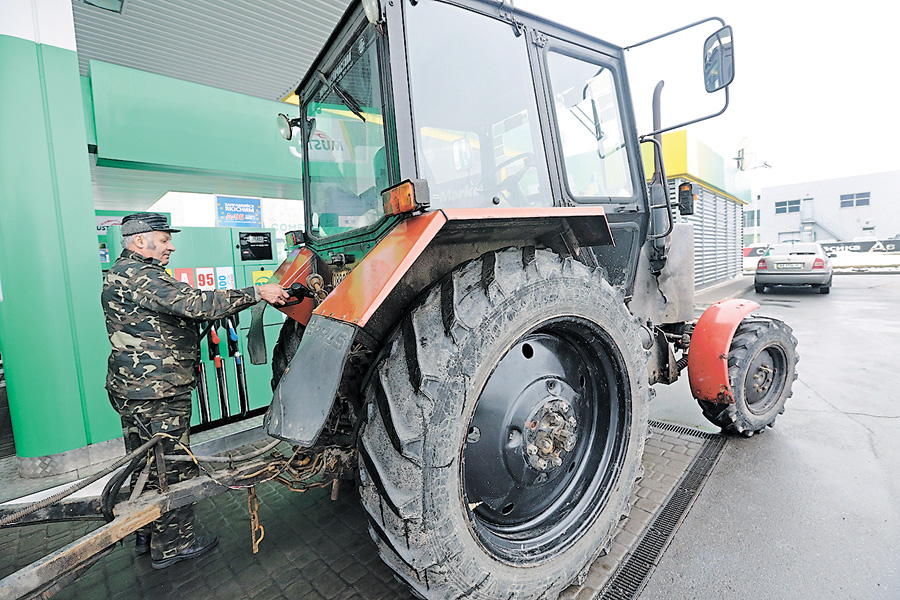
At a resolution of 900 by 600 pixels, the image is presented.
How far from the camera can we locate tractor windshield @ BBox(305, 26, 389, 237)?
1897mm

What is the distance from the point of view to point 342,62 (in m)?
2.15

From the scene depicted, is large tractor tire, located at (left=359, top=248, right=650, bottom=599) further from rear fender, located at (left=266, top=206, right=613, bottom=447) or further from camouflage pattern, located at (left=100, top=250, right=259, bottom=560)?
camouflage pattern, located at (left=100, top=250, right=259, bottom=560)

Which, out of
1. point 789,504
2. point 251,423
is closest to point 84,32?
point 251,423

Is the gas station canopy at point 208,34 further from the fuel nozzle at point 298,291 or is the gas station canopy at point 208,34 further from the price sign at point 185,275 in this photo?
the fuel nozzle at point 298,291

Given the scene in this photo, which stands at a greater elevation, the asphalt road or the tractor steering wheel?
the tractor steering wheel

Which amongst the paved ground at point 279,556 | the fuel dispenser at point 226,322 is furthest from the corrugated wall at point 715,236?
the paved ground at point 279,556

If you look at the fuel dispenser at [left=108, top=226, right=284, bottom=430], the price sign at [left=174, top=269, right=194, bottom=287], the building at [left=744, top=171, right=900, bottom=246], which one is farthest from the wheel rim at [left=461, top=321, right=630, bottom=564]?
the building at [left=744, top=171, right=900, bottom=246]

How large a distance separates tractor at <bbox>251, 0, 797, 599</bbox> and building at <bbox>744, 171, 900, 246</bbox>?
1868 inches

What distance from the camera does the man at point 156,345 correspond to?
232 centimetres

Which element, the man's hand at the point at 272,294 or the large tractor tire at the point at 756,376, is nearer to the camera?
the man's hand at the point at 272,294

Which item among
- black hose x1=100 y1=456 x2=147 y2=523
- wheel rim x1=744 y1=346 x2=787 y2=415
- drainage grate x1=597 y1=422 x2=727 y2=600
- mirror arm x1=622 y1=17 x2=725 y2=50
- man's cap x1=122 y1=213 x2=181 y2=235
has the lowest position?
drainage grate x1=597 y1=422 x2=727 y2=600

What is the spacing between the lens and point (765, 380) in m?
3.49

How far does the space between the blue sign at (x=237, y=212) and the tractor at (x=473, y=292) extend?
10.5ft

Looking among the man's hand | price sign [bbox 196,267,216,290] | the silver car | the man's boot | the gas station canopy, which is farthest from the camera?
the silver car
